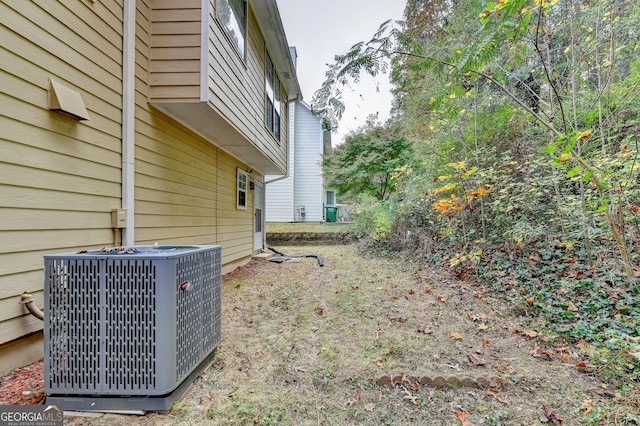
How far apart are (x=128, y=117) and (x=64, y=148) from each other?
0.87 metres

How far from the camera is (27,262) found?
215 cm

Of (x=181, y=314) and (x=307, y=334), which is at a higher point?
(x=181, y=314)

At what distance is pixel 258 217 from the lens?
914cm

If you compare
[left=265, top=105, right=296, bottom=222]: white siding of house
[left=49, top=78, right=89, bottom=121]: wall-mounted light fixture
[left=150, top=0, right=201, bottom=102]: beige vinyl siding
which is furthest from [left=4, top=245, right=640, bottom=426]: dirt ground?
[left=265, top=105, right=296, bottom=222]: white siding of house

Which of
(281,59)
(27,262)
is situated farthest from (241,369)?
(281,59)

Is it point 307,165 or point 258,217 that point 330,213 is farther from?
point 258,217

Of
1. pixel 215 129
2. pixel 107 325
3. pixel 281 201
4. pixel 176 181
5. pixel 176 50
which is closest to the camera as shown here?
pixel 107 325

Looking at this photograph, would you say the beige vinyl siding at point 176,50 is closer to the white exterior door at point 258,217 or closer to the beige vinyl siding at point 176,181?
the beige vinyl siding at point 176,181

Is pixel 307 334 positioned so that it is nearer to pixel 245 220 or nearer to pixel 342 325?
pixel 342 325

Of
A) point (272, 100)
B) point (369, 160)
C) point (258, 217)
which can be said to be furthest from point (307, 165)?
point (272, 100)

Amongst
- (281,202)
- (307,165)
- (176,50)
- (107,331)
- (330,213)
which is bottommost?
(107,331)

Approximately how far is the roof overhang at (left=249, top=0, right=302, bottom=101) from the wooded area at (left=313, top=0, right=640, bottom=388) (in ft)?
10.6

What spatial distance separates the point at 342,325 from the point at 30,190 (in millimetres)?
3141

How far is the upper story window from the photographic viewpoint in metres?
4.24
